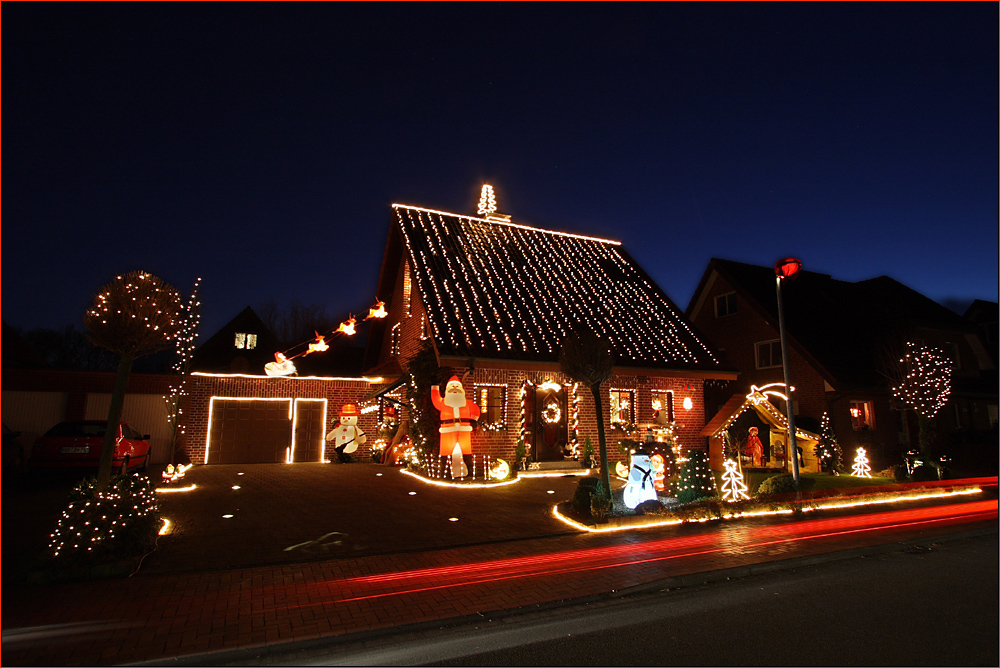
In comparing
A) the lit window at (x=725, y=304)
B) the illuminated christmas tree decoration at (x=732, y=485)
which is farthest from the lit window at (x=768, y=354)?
the illuminated christmas tree decoration at (x=732, y=485)

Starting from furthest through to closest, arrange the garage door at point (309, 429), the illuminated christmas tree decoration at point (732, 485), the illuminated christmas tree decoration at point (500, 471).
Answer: the garage door at point (309, 429), the illuminated christmas tree decoration at point (500, 471), the illuminated christmas tree decoration at point (732, 485)

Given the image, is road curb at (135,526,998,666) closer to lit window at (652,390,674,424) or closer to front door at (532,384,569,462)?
front door at (532,384,569,462)

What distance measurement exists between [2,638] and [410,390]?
1099 cm

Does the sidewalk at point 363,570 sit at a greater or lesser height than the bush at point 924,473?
lesser

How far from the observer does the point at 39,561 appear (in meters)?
6.49

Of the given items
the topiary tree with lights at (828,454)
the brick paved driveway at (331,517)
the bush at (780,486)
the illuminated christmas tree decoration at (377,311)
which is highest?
the illuminated christmas tree decoration at (377,311)

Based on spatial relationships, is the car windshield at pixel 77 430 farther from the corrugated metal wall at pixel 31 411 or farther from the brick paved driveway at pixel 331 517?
the corrugated metal wall at pixel 31 411

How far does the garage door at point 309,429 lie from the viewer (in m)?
18.8

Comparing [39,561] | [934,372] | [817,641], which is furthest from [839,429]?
[39,561]

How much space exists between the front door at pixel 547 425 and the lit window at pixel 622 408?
1.74 m

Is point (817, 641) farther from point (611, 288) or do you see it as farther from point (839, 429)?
point (839, 429)

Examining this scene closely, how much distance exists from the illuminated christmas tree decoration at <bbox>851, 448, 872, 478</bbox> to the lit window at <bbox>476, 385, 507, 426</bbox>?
10558 mm

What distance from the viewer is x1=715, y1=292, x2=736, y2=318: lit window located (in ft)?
80.3

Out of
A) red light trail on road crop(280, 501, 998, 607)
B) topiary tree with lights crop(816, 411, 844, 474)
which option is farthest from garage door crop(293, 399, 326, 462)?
topiary tree with lights crop(816, 411, 844, 474)
